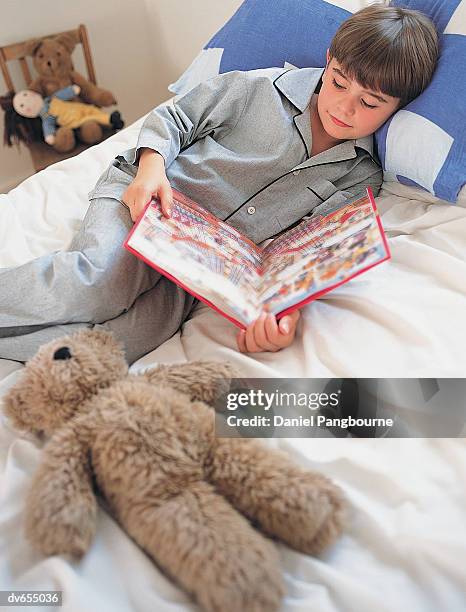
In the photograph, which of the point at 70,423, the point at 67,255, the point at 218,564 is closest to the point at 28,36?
the point at 67,255

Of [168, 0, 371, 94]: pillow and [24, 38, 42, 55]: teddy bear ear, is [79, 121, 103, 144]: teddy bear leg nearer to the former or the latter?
[24, 38, 42, 55]: teddy bear ear

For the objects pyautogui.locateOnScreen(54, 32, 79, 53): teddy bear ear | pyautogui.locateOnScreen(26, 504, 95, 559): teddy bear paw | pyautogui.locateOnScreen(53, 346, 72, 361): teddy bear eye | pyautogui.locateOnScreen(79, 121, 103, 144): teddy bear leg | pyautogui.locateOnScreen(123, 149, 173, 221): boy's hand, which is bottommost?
pyautogui.locateOnScreen(79, 121, 103, 144): teddy bear leg

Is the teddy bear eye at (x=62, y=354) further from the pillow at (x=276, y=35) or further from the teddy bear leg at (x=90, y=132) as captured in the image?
the teddy bear leg at (x=90, y=132)

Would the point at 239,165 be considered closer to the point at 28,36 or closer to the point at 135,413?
the point at 135,413

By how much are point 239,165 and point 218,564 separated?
74 centimetres

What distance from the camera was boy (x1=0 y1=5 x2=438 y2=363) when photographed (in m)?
0.82

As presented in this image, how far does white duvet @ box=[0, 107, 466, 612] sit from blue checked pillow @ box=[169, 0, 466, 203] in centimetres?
9

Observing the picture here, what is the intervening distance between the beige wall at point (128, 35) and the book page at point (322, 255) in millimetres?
1139

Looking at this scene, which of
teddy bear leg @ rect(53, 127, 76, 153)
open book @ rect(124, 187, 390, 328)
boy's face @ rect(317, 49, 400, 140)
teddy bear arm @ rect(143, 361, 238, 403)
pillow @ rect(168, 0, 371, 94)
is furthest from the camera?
teddy bear leg @ rect(53, 127, 76, 153)

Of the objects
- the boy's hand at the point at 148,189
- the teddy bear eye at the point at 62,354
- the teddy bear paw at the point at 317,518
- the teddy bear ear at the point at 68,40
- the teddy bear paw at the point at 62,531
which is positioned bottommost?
the teddy bear paw at the point at 317,518

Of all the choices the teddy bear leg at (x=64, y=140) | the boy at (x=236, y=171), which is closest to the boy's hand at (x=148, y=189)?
the boy at (x=236, y=171)

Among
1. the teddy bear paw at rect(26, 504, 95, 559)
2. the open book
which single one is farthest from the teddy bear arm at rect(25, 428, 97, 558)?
the open book

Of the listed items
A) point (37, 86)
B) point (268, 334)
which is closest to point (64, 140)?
point (37, 86)

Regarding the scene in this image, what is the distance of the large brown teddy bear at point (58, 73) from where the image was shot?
1.85 meters
